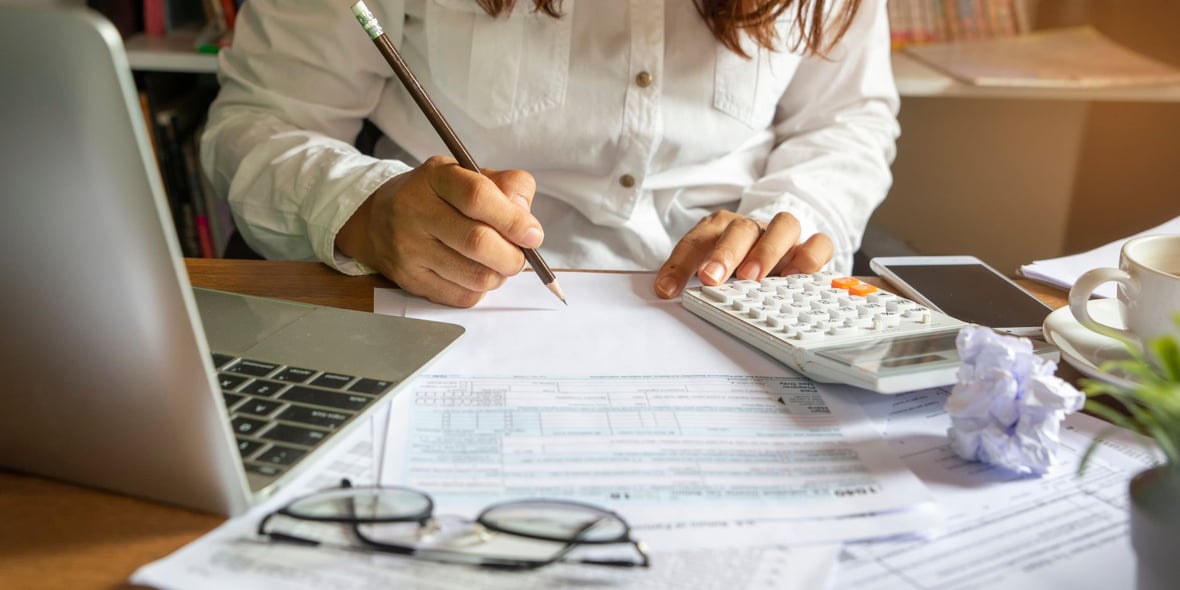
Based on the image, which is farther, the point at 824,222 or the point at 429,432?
the point at 824,222

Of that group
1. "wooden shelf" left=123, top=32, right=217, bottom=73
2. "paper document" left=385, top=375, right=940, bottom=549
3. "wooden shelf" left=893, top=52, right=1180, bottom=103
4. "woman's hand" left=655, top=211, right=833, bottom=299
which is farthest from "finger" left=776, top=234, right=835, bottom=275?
"wooden shelf" left=123, top=32, right=217, bottom=73

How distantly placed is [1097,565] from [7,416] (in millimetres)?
536

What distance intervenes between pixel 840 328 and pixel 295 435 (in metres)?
0.36

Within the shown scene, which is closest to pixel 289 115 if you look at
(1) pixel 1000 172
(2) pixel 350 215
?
(2) pixel 350 215

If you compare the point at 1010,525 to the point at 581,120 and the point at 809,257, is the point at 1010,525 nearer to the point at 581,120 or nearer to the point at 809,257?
the point at 809,257

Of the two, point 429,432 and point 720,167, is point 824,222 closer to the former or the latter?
point 720,167

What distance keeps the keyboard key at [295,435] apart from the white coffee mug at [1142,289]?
1.63ft

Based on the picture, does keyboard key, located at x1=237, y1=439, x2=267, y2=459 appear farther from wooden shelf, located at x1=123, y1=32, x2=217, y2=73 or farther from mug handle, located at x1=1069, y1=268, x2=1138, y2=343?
wooden shelf, located at x1=123, y1=32, x2=217, y2=73

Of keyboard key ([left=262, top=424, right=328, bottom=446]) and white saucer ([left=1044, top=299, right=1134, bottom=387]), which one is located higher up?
keyboard key ([left=262, top=424, right=328, bottom=446])

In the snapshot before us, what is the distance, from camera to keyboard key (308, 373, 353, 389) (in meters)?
0.63

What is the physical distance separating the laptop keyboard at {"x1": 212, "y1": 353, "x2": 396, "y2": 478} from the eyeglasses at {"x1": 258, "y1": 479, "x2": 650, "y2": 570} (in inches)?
1.6

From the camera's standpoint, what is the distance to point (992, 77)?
4.86 feet

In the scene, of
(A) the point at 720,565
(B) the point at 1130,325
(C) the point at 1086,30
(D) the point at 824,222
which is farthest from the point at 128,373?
(C) the point at 1086,30

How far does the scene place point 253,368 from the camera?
640 mm
